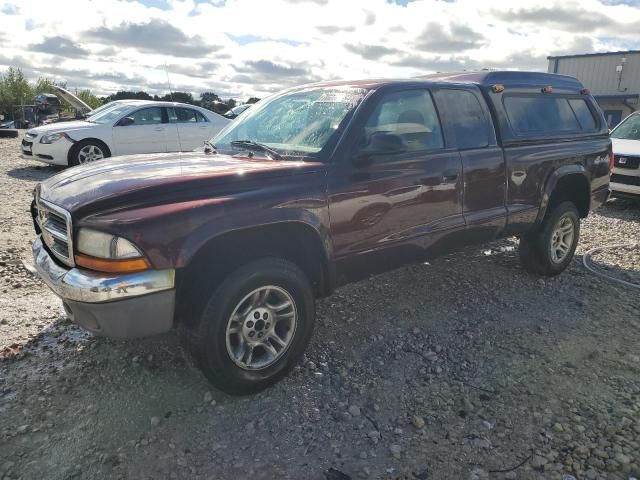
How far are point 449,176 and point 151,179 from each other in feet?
7.31

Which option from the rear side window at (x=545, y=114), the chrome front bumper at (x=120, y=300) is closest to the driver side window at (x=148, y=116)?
the rear side window at (x=545, y=114)

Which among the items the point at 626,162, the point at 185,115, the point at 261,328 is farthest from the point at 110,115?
the point at 626,162

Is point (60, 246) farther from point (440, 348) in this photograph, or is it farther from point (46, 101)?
point (46, 101)

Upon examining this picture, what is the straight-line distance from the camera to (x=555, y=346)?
3.93m

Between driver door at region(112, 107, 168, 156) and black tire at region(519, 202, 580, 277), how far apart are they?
8138mm

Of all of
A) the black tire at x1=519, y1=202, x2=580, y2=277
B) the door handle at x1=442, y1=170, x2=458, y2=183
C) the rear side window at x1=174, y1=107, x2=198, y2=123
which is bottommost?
the black tire at x1=519, y1=202, x2=580, y2=277

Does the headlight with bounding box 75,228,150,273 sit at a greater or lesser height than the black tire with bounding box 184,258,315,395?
greater

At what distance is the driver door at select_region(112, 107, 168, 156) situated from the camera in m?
10.9

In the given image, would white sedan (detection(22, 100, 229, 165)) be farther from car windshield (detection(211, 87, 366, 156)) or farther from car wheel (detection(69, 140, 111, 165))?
car windshield (detection(211, 87, 366, 156))

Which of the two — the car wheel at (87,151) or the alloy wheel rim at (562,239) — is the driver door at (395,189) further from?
the car wheel at (87,151)

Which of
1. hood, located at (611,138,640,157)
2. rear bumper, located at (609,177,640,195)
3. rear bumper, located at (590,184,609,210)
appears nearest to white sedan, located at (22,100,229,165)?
rear bumper, located at (590,184,609,210)

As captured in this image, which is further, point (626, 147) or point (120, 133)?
point (120, 133)

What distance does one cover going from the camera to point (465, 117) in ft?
14.1

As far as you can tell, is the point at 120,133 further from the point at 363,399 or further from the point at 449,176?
the point at 363,399
